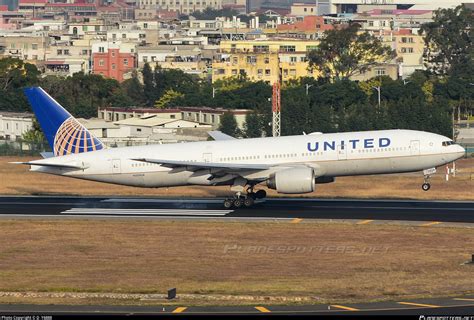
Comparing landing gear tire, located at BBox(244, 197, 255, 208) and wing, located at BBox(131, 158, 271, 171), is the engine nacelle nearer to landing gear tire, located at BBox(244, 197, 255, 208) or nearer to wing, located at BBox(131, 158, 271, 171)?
wing, located at BBox(131, 158, 271, 171)

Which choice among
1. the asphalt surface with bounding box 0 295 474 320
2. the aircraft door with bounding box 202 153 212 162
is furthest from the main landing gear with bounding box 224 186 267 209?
the asphalt surface with bounding box 0 295 474 320

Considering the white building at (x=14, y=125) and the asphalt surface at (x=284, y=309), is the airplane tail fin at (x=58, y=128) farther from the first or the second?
the white building at (x=14, y=125)

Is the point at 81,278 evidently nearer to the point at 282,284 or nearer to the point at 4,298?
the point at 4,298

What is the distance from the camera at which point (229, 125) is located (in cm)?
13812

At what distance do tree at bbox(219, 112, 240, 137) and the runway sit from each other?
59738mm

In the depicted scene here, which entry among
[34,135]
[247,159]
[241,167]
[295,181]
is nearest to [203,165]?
[241,167]

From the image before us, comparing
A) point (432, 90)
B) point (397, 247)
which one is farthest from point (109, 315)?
point (432, 90)

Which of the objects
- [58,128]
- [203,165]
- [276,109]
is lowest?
[203,165]

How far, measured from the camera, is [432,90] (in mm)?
179250

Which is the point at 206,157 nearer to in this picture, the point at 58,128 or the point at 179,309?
the point at 58,128

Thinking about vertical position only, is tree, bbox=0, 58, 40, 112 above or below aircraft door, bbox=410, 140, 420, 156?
above

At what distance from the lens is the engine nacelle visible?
66.8 m

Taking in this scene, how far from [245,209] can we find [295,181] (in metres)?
4.71

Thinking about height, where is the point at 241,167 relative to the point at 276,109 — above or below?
below
